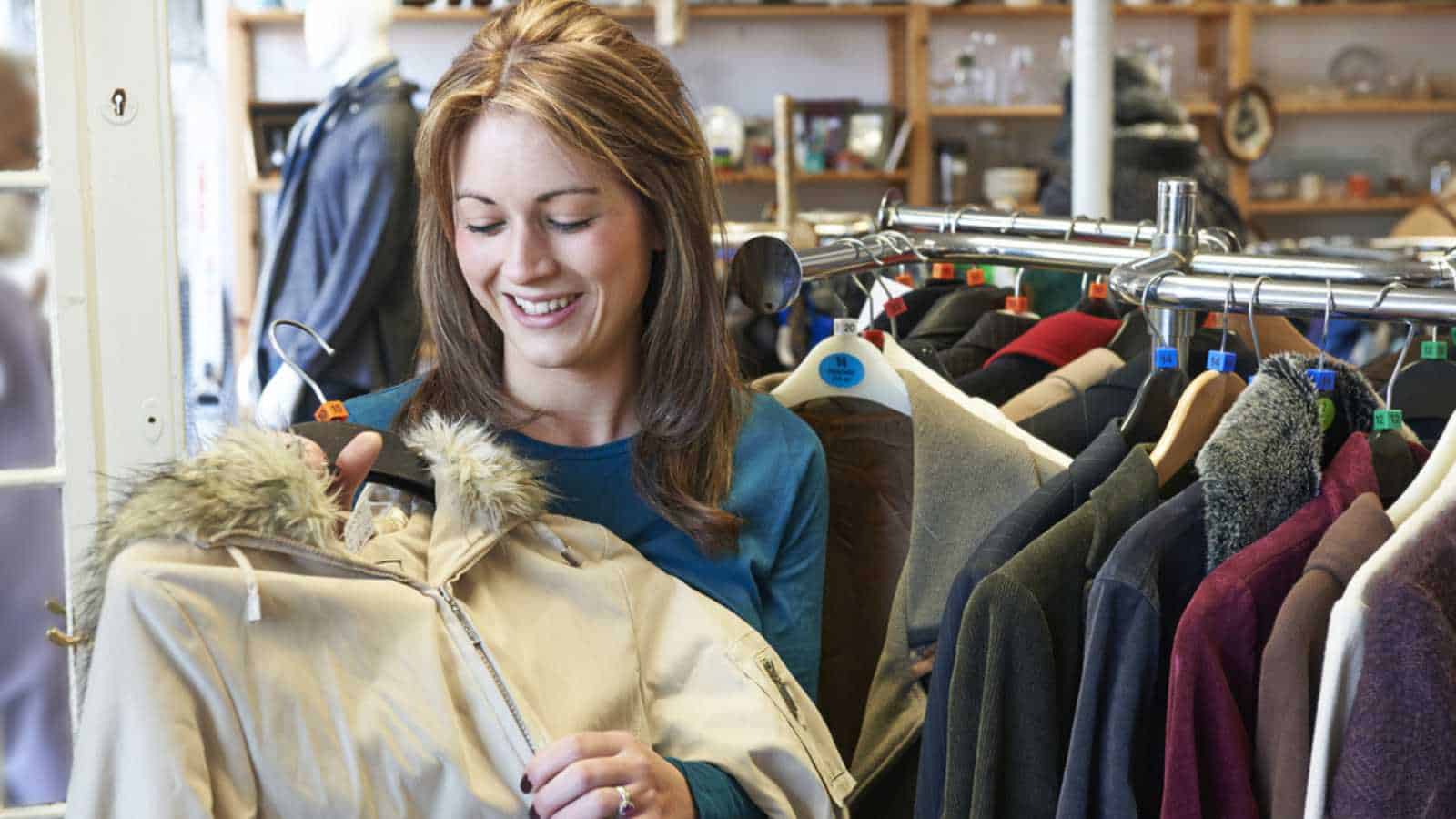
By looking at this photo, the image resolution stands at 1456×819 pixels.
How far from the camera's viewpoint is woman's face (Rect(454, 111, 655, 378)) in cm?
118

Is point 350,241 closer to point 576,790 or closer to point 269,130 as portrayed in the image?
point 576,790

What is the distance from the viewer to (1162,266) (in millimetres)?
1321

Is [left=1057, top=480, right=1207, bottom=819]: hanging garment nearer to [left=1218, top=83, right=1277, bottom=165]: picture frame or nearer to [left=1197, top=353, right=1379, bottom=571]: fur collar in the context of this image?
[left=1197, top=353, right=1379, bottom=571]: fur collar

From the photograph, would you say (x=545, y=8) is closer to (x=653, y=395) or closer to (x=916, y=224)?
(x=653, y=395)

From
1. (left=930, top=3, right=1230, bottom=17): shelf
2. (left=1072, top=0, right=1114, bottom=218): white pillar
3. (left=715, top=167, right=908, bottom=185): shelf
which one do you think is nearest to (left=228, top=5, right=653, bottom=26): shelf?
(left=715, top=167, right=908, bottom=185): shelf

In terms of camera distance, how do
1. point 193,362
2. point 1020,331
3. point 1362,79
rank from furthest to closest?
point 1362,79 < point 193,362 < point 1020,331

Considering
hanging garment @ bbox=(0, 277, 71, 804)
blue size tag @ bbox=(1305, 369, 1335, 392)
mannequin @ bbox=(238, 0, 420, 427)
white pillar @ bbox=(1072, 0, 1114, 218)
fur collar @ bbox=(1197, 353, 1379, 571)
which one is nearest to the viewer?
fur collar @ bbox=(1197, 353, 1379, 571)

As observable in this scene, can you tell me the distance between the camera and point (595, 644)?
1.08 meters

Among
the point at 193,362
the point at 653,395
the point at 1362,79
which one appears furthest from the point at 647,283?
the point at 1362,79

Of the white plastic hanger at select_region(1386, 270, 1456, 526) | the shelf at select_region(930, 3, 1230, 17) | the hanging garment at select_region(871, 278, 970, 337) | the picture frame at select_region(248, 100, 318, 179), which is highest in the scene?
the shelf at select_region(930, 3, 1230, 17)

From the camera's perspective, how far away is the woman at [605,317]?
1189 millimetres

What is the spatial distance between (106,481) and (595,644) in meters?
0.70

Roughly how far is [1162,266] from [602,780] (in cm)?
65

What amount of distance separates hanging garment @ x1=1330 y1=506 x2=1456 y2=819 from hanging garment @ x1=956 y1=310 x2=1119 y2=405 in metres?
0.62
